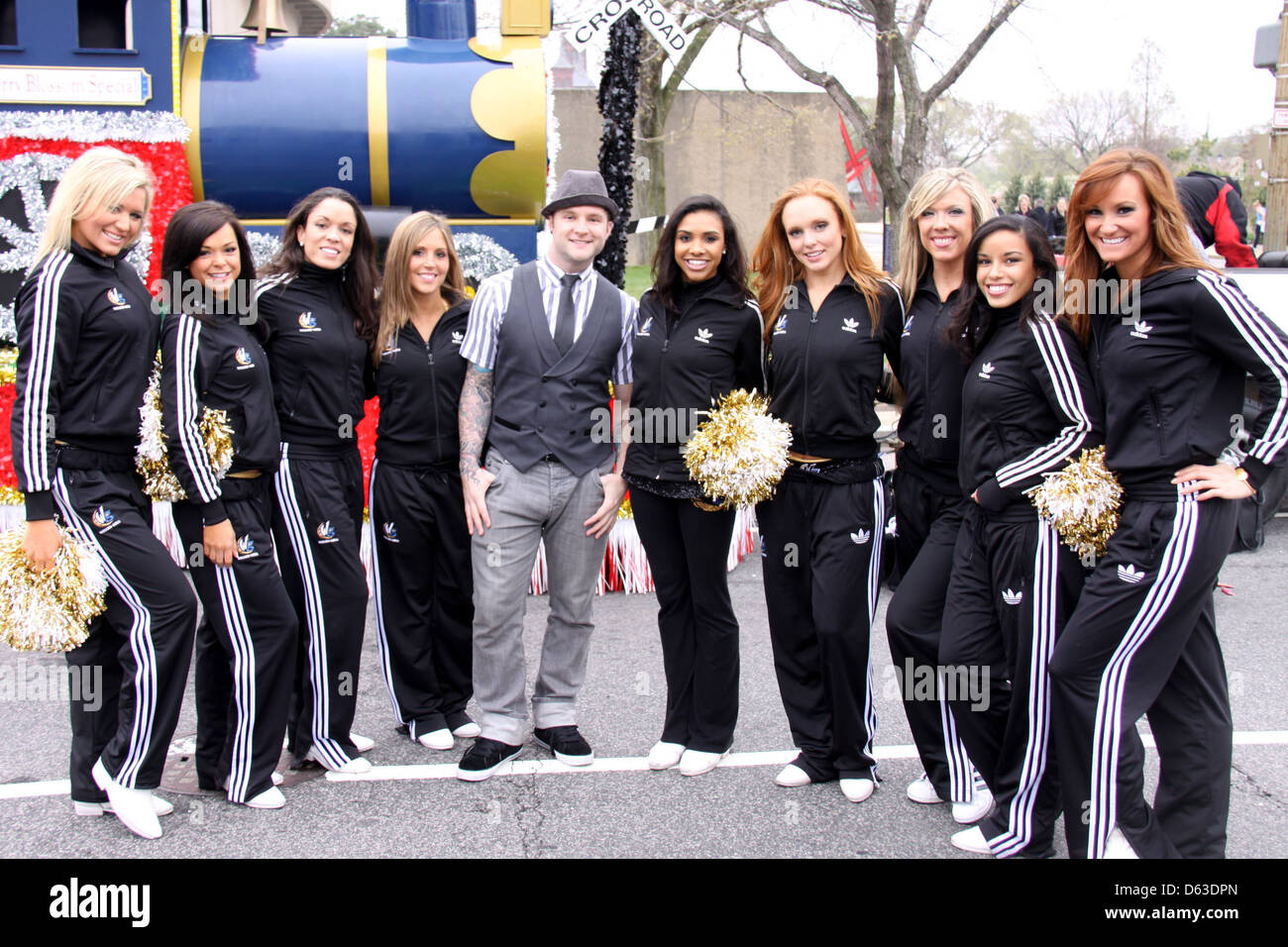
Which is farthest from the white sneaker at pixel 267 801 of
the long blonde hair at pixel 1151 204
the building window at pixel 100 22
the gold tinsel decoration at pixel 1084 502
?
the building window at pixel 100 22

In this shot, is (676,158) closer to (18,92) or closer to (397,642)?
(18,92)

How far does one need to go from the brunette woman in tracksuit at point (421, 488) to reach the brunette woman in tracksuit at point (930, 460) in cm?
161

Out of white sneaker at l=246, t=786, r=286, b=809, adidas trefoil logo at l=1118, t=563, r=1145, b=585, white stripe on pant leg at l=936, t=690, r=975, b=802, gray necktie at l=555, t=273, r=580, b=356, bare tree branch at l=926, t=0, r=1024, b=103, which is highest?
bare tree branch at l=926, t=0, r=1024, b=103

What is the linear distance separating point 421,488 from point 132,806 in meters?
1.41

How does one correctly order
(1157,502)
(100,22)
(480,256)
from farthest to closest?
(480,256) → (100,22) → (1157,502)

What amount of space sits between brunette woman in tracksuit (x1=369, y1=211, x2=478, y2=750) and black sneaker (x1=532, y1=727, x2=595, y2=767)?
354mm

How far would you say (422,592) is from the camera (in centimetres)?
438

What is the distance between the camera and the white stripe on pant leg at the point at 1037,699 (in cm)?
324

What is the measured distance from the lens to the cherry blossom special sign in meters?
6.32

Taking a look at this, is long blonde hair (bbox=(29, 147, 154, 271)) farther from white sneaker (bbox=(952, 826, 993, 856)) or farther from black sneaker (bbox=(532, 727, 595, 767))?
white sneaker (bbox=(952, 826, 993, 856))

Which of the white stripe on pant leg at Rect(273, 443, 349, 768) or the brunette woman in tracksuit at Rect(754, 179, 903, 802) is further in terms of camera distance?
the white stripe on pant leg at Rect(273, 443, 349, 768)

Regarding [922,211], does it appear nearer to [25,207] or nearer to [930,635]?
[930,635]

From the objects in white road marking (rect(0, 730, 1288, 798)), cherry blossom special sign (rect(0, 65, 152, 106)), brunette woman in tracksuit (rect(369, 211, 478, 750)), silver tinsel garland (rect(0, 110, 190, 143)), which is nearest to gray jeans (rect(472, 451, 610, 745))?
white road marking (rect(0, 730, 1288, 798))

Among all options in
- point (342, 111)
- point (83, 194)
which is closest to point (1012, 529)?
point (83, 194)
